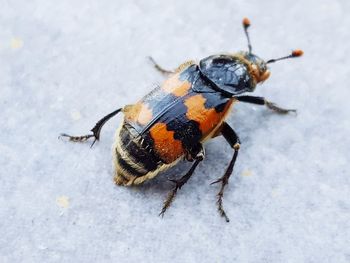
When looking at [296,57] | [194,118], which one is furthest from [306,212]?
[296,57]

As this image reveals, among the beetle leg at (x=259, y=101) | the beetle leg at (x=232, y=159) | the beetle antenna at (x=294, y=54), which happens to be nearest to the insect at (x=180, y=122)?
the beetle leg at (x=232, y=159)

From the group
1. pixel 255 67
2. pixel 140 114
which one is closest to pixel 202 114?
pixel 140 114

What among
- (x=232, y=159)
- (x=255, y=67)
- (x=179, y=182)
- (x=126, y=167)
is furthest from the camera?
(x=255, y=67)

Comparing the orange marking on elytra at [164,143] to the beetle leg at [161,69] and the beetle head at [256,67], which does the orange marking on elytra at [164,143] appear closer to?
the beetle head at [256,67]

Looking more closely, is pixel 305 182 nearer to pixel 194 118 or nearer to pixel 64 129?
pixel 194 118

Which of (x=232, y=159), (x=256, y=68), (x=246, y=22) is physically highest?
(x=246, y=22)

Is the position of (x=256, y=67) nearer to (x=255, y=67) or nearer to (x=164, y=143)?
(x=255, y=67)

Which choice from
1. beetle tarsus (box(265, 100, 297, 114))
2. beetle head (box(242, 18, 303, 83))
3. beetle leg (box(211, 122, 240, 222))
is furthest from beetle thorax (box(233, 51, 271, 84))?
beetle leg (box(211, 122, 240, 222))
